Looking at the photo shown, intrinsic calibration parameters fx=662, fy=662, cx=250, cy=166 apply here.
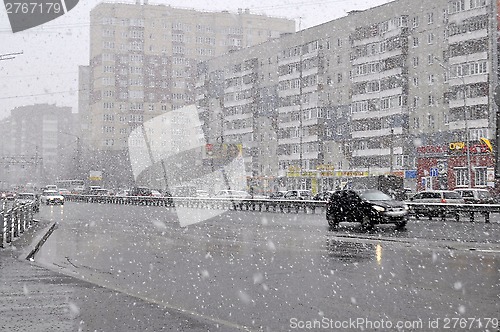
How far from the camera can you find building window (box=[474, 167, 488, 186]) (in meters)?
62.7

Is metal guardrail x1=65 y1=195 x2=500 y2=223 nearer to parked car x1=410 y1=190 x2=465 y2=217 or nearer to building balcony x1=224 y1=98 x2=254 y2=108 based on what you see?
parked car x1=410 y1=190 x2=465 y2=217

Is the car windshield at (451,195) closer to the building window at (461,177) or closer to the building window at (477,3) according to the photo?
the building window at (461,177)

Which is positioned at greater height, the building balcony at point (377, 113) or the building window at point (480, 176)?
the building balcony at point (377, 113)

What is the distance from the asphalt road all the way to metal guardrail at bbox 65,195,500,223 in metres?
11.8

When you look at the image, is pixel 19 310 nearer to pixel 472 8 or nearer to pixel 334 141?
pixel 472 8

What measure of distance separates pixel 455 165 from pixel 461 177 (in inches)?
52.5

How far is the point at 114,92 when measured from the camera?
137m

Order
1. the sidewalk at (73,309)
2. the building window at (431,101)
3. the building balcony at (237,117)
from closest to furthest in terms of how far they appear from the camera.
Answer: the sidewalk at (73,309), the building window at (431,101), the building balcony at (237,117)

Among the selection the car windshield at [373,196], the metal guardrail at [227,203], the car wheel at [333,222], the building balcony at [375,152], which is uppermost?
the building balcony at [375,152]

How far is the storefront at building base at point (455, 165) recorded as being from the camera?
62.2 metres

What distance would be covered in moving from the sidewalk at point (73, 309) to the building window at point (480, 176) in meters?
56.8

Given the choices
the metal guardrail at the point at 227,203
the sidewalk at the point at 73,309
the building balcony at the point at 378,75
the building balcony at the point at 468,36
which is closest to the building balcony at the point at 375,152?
the building balcony at the point at 378,75

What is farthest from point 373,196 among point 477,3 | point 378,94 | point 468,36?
point 378,94

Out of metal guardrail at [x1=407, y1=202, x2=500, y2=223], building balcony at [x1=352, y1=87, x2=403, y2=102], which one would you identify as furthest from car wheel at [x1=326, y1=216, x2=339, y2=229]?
building balcony at [x1=352, y1=87, x2=403, y2=102]
